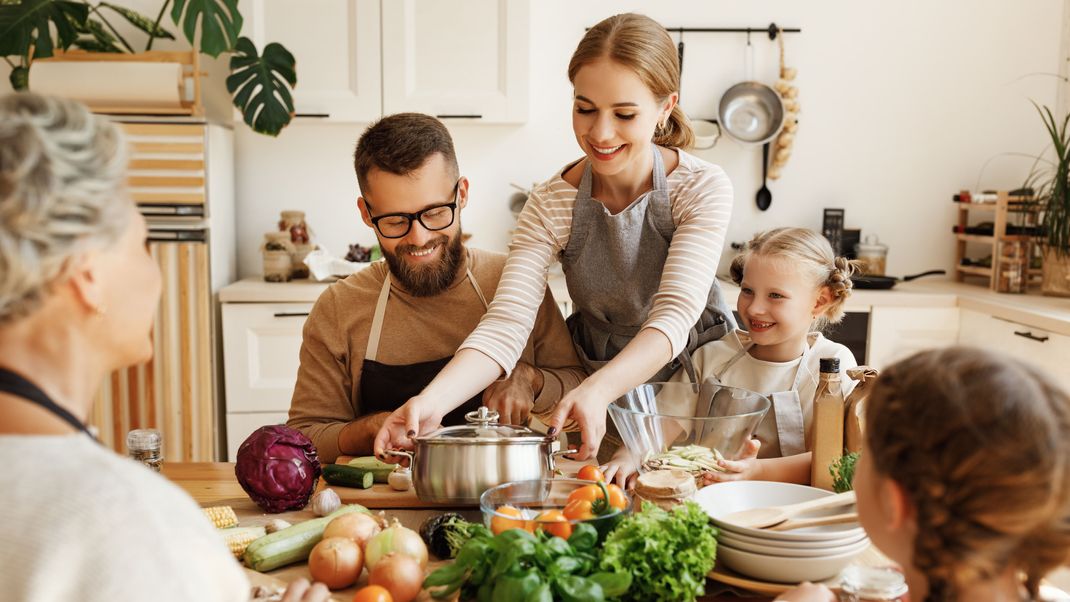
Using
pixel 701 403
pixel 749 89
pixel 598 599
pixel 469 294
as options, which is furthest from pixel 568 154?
pixel 598 599

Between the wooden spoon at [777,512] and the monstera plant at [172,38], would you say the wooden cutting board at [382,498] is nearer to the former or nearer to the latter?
the wooden spoon at [777,512]

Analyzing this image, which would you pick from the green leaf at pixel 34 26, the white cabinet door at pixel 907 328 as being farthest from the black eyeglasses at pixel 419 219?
the white cabinet door at pixel 907 328

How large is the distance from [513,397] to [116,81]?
2289 mm

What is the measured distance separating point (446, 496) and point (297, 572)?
23cm

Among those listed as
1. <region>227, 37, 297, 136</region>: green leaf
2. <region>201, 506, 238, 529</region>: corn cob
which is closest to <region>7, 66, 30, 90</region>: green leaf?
<region>227, 37, 297, 136</region>: green leaf

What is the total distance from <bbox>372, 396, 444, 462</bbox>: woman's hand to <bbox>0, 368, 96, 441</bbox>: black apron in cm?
68

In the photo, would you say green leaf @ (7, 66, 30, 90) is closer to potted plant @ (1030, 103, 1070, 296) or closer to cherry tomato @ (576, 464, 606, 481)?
cherry tomato @ (576, 464, 606, 481)

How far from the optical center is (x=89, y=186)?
78cm

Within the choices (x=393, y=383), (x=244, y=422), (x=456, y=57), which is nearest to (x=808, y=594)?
(x=393, y=383)

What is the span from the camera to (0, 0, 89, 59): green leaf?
125 inches

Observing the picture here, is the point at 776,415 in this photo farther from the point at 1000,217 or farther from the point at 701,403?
the point at 1000,217

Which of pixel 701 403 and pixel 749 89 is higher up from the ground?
pixel 749 89

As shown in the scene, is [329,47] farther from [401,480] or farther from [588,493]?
[588,493]

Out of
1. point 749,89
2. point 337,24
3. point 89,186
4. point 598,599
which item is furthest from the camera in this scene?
point 749,89
